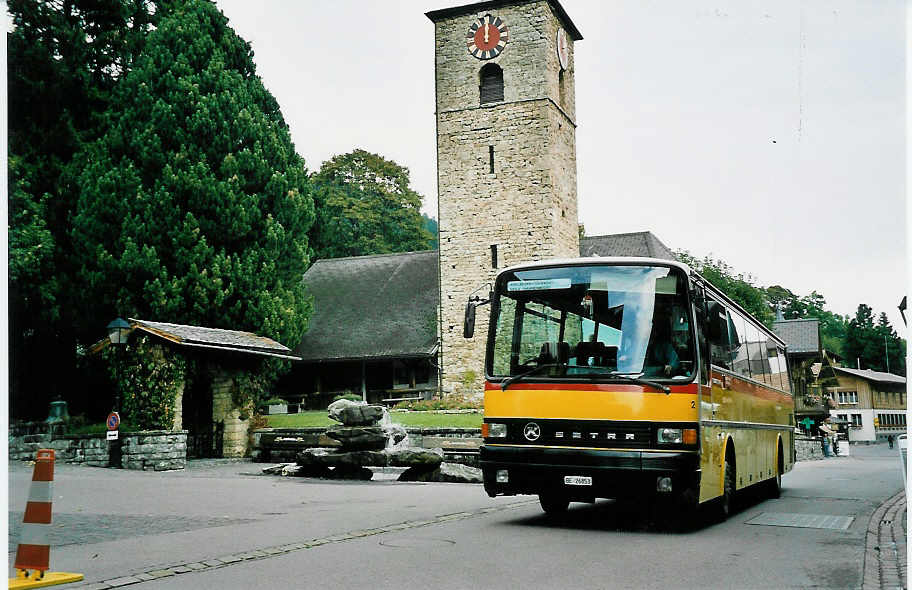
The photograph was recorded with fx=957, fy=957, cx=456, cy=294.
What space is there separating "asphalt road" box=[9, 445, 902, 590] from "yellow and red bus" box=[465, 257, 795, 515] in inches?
25.3

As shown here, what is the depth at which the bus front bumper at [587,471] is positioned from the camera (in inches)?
384

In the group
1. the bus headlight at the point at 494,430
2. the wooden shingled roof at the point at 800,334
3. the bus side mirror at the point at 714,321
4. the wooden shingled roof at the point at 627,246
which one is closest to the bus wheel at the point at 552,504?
the bus headlight at the point at 494,430

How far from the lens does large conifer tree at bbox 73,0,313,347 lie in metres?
29.3

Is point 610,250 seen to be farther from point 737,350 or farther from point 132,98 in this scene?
point 737,350

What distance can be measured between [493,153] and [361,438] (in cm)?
2353

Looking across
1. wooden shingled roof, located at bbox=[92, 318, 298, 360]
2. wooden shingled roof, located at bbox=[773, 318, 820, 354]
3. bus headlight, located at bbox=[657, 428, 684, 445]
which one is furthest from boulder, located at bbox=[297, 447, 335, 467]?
wooden shingled roof, located at bbox=[773, 318, 820, 354]

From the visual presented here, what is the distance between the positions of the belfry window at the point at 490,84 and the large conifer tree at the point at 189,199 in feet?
35.4

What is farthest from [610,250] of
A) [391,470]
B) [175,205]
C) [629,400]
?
[629,400]

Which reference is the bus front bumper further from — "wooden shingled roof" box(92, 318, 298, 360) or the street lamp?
the street lamp

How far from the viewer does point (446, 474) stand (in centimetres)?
1814

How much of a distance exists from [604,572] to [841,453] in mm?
50604

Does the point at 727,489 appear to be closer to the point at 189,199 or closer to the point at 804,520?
the point at 804,520

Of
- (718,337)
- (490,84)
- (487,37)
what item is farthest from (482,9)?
(718,337)

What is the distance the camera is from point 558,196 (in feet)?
131
